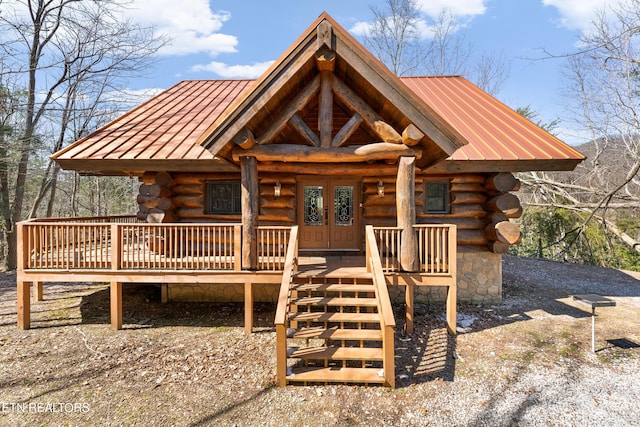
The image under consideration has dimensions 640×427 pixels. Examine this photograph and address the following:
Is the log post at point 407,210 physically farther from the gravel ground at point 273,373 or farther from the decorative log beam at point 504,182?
the decorative log beam at point 504,182

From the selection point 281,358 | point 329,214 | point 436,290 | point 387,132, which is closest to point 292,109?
point 387,132

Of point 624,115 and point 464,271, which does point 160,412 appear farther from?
point 624,115

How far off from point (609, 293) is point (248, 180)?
430 inches

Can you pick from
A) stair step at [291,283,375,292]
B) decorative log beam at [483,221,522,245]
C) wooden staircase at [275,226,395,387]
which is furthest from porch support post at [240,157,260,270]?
A: decorative log beam at [483,221,522,245]

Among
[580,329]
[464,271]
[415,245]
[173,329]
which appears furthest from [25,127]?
[580,329]

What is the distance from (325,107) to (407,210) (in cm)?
263

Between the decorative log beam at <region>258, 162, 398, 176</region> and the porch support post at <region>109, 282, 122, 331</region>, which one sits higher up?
the decorative log beam at <region>258, 162, 398, 176</region>

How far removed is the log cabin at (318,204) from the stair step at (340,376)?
25 mm

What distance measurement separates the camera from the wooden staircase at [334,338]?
4477mm

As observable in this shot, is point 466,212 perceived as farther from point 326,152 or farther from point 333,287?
point 333,287

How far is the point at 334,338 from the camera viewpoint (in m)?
4.76

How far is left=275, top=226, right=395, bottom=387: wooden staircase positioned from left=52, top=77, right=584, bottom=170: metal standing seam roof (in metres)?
3.65

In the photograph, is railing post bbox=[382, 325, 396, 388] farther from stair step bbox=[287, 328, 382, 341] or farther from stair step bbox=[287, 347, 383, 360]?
stair step bbox=[287, 328, 382, 341]

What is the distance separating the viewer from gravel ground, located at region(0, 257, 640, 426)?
392 centimetres
